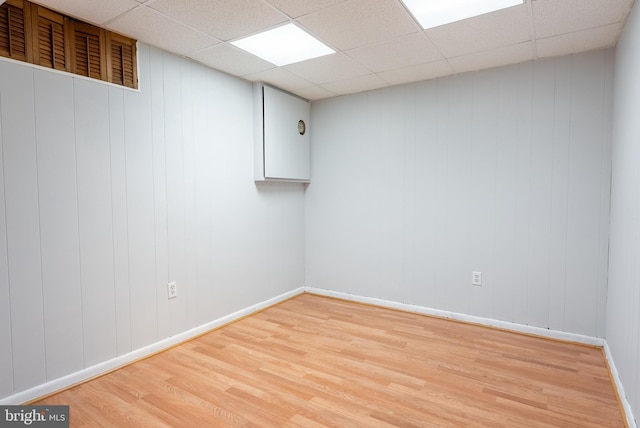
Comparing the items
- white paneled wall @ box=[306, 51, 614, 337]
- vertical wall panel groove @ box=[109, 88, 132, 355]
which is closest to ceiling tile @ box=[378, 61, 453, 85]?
white paneled wall @ box=[306, 51, 614, 337]

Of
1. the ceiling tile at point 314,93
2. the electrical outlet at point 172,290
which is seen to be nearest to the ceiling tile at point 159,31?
the ceiling tile at point 314,93

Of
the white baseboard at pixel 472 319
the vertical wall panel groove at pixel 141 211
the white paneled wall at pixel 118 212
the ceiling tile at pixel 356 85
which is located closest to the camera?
the white paneled wall at pixel 118 212

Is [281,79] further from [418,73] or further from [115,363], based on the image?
[115,363]

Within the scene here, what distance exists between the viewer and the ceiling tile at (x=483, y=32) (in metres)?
2.26

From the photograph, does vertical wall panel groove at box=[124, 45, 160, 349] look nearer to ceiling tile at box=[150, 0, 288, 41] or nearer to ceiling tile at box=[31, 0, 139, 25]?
ceiling tile at box=[31, 0, 139, 25]

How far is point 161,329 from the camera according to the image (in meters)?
2.82

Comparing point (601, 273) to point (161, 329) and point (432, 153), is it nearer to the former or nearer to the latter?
point (432, 153)

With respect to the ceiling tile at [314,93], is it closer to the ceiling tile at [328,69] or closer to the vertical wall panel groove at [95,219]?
the ceiling tile at [328,69]

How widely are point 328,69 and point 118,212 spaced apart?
6.88 ft

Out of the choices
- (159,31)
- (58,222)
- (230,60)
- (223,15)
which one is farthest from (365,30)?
(58,222)

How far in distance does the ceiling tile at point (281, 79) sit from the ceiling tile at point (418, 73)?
0.81 m

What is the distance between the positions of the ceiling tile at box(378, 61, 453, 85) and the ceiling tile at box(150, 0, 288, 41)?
1345 millimetres

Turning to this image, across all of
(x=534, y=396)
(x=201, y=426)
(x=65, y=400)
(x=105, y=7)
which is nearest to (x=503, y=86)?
(x=534, y=396)

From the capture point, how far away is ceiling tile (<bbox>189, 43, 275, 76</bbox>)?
9.09 ft
